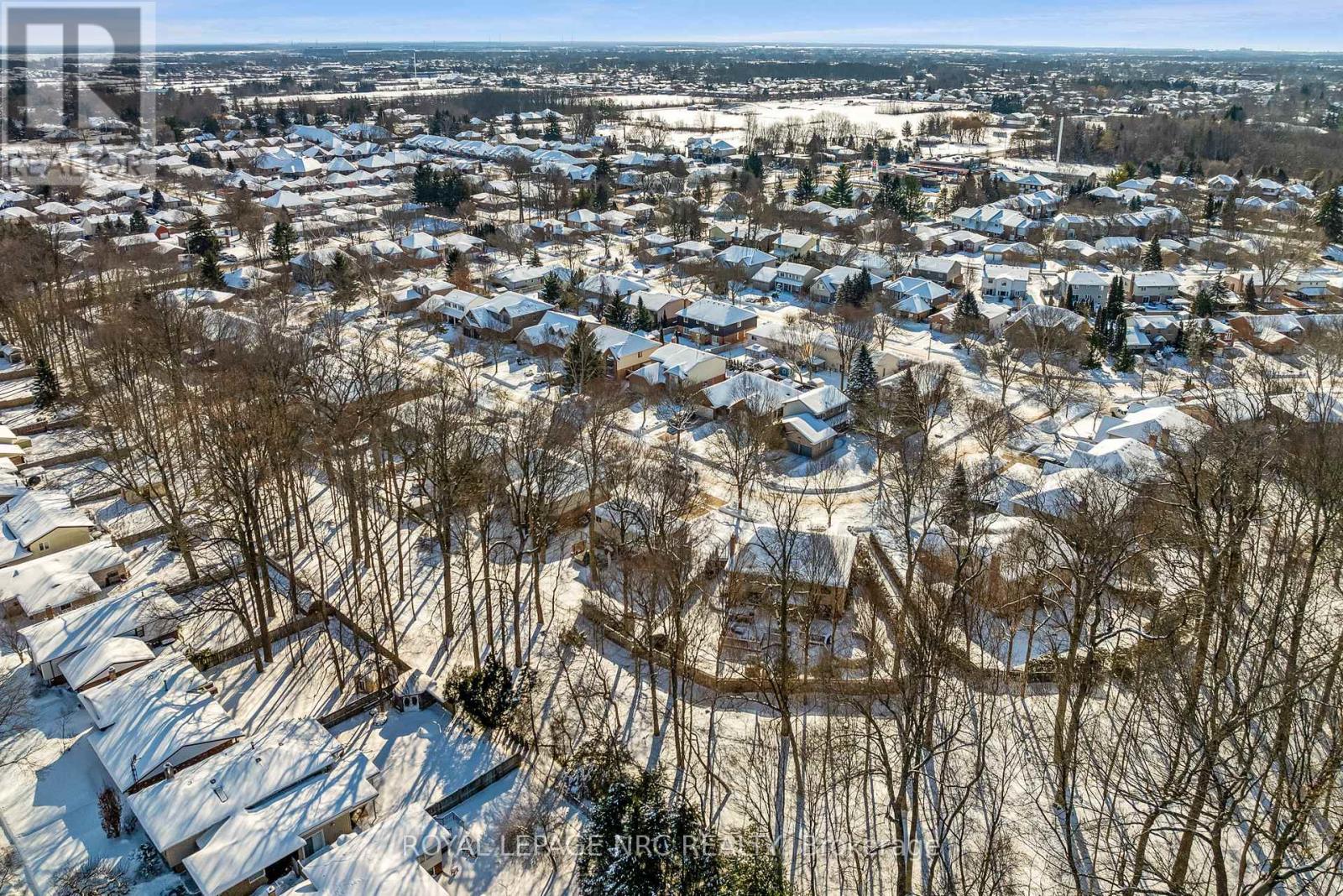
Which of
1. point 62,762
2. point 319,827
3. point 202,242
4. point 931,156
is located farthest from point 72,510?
point 931,156

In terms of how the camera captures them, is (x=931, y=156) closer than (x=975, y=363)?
No

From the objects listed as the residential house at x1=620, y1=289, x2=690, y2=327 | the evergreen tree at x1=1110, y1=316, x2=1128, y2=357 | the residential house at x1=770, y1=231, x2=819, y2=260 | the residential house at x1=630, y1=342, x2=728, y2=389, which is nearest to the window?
the residential house at x1=630, y1=342, x2=728, y2=389

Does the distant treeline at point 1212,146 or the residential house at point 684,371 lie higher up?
the distant treeline at point 1212,146

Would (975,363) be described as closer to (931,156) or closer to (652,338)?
(652,338)

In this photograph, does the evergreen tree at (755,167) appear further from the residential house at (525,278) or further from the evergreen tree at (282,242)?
the evergreen tree at (282,242)

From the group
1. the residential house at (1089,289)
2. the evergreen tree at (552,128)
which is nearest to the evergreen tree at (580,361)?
the residential house at (1089,289)

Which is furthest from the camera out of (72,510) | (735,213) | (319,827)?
(735,213)
